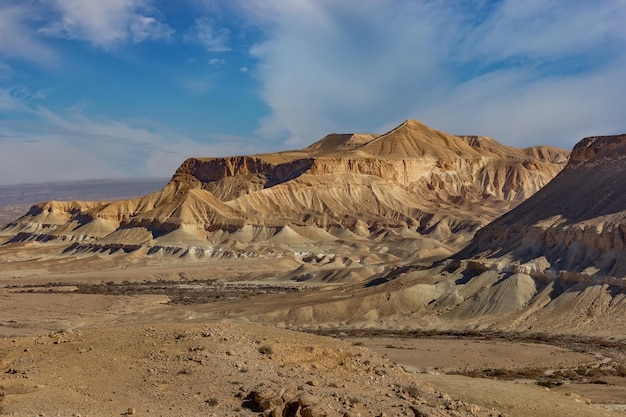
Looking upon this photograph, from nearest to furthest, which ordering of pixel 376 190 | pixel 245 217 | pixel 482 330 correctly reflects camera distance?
pixel 482 330
pixel 245 217
pixel 376 190

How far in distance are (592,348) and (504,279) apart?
13.0 m

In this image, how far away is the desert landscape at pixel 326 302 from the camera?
47.3 ft

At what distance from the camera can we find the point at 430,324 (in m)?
44.5

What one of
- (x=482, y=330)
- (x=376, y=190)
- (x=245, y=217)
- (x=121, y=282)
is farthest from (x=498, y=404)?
(x=376, y=190)

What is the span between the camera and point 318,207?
13175 cm

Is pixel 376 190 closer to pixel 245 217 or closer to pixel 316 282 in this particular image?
pixel 245 217

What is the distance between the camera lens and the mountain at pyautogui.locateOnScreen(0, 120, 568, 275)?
106000 mm

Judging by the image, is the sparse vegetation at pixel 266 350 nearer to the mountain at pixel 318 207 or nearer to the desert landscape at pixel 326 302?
the desert landscape at pixel 326 302

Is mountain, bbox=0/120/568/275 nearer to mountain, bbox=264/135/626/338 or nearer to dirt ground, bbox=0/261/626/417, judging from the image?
mountain, bbox=264/135/626/338

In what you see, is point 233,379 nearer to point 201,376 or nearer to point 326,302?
point 201,376

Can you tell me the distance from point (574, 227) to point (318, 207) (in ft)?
280

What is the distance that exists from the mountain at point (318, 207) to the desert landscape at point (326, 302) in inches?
23.1

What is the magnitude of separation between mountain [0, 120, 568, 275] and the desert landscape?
588 millimetres

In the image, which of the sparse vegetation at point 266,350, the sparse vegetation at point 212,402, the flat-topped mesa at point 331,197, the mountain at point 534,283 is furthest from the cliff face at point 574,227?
the flat-topped mesa at point 331,197
